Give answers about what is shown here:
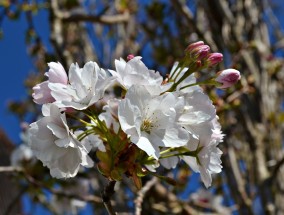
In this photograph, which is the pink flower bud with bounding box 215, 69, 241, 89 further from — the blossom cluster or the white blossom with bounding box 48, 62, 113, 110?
the white blossom with bounding box 48, 62, 113, 110

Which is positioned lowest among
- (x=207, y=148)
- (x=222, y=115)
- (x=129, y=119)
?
(x=222, y=115)

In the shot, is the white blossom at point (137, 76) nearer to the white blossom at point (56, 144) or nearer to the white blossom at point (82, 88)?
the white blossom at point (82, 88)

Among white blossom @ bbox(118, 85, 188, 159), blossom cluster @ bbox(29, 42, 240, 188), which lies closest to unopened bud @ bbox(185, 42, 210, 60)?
blossom cluster @ bbox(29, 42, 240, 188)

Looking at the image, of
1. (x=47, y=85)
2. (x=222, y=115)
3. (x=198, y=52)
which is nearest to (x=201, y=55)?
(x=198, y=52)

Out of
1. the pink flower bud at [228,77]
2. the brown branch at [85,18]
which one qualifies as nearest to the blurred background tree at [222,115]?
the brown branch at [85,18]

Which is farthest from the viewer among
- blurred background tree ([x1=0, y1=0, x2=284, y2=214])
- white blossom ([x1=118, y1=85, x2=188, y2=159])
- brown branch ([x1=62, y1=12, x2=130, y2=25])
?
brown branch ([x1=62, y1=12, x2=130, y2=25])

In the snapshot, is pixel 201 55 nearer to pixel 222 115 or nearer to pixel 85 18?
pixel 222 115

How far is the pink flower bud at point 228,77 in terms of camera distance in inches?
34.7

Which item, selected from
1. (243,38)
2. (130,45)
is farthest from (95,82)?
(130,45)

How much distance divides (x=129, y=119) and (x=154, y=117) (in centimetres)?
5

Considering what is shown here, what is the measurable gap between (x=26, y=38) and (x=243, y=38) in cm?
117

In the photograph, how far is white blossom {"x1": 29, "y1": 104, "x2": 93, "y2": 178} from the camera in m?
0.79

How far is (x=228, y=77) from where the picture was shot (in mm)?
883

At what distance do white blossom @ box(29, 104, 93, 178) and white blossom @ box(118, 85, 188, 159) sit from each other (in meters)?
0.11
